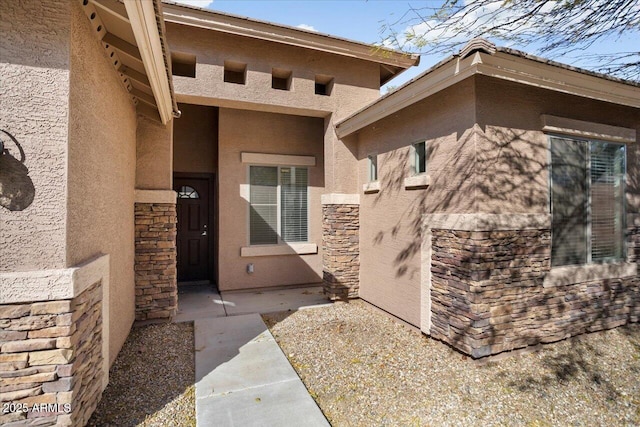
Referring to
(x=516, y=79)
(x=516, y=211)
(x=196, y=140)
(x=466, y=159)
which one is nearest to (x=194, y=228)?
(x=196, y=140)

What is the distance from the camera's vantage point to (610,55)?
4.94 m

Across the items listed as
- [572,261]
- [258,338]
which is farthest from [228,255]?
[572,261]

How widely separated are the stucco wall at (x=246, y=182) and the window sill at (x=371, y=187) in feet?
5.83

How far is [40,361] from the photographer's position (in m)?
2.38

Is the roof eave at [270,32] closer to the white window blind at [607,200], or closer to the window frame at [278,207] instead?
the window frame at [278,207]

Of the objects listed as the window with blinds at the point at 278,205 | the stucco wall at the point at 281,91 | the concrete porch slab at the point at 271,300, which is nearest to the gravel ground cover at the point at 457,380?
the concrete porch slab at the point at 271,300

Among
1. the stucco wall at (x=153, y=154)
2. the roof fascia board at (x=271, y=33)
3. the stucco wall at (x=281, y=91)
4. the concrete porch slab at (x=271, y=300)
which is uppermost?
the roof fascia board at (x=271, y=33)

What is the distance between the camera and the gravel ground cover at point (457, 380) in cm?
315

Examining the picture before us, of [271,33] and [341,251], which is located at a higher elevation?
→ [271,33]

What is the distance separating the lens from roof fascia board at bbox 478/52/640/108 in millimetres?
3799

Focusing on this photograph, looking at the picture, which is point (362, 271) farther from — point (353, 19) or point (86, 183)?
point (86, 183)

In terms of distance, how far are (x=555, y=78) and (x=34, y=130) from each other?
5.45m

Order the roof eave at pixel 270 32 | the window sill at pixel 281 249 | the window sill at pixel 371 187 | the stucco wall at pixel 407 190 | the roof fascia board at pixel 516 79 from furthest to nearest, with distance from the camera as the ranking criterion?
1. the window sill at pixel 281 249
2. the window sill at pixel 371 187
3. the roof eave at pixel 270 32
4. the stucco wall at pixel 407 190
5. the roof fascia board at pixel 516 79

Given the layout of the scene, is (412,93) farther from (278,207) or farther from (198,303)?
(198,303)
